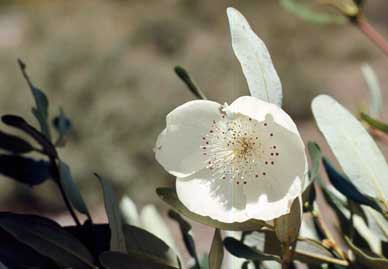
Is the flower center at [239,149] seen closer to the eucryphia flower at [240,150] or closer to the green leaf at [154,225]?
the eucryphia flower at [240,150]

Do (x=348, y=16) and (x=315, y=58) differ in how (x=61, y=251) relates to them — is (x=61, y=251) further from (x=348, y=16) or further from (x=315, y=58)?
(x=315, y=58)

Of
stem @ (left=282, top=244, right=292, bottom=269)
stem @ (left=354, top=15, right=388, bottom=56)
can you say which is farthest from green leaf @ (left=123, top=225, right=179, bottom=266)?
stem @ (left=354, top=15, right=388, bottom=56)

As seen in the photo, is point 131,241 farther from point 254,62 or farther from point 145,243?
point 254,62

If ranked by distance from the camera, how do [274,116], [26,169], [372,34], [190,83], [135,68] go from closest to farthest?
[274,116] < [190,83] < [26,169] < [372,34] < [135,68]

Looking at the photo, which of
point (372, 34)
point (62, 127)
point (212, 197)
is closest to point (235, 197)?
point (212, 197)

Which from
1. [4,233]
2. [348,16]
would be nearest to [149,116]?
[348,16]

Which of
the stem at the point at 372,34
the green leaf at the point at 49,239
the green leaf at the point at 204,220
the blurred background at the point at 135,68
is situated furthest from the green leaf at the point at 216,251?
the blurred background at the point at 135,68
